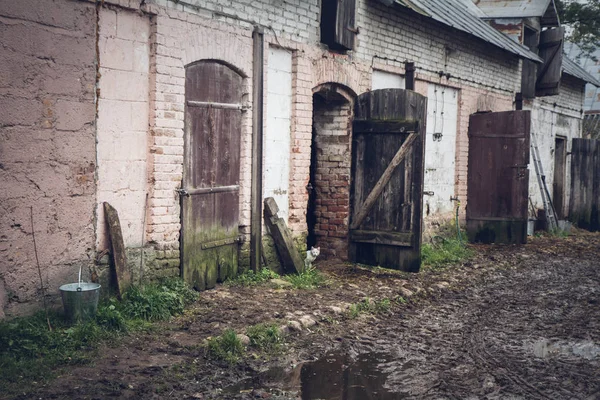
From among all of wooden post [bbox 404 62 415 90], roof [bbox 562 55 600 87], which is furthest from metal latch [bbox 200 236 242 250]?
roof [bbox 562 55 600 87]

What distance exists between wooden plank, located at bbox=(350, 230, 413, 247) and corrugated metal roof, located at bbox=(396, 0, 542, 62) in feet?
11.4

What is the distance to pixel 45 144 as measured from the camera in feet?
18.3

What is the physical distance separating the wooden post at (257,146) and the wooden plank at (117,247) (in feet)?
6.97

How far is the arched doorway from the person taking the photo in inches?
379

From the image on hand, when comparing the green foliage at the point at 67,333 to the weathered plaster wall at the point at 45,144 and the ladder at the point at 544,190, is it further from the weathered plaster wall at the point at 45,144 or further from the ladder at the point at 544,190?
the ladder at the point at 544,190

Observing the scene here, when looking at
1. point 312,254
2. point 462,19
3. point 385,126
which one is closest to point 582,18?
point 462,19

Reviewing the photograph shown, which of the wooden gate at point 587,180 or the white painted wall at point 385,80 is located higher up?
the white painted wall at point 385,80

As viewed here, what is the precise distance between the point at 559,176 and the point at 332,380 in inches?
577

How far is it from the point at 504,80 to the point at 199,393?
11.7 meters

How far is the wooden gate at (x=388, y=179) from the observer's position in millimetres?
9141

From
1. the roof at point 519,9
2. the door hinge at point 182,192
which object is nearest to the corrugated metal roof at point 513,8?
the roof at point 519,9

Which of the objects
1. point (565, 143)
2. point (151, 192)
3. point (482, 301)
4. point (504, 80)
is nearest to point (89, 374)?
point (151, 192)

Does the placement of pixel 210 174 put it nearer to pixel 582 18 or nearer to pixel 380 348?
pixel 380 348

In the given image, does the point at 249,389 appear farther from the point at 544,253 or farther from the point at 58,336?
the point at 544,253
